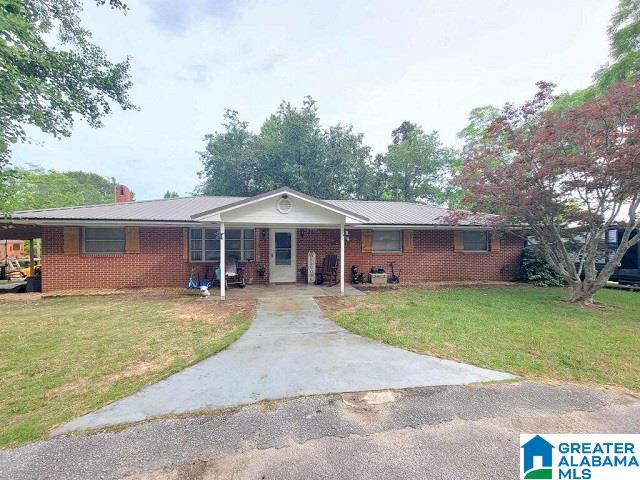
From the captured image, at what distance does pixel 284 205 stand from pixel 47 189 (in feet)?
121

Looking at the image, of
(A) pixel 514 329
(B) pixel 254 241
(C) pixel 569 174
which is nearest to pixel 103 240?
(B) pixel 254 241

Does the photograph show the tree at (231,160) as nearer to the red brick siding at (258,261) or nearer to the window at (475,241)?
the red brick siding at (258,261)

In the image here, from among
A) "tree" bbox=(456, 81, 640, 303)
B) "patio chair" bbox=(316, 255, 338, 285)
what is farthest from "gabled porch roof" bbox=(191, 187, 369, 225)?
"tree" bbox=(456, 81, 640, 303)

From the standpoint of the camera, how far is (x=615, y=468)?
237cm

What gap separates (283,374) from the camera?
3908 millimetres

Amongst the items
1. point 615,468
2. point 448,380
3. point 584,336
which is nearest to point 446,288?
point 584,336

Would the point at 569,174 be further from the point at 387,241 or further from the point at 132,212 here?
the point at 132,212

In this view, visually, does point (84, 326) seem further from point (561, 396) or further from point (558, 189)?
point (558, 189)

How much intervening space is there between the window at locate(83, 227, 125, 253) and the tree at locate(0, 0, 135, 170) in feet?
10.00

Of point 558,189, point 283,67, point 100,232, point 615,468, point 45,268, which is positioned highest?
point 283,67

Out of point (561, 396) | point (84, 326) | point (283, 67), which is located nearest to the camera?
point (561, 396)

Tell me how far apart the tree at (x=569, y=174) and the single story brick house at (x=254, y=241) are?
1.90m

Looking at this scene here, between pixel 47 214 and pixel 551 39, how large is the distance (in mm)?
18010

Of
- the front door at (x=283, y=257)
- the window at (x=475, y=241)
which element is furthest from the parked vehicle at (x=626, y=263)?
the front door at (x=283, y=257)
